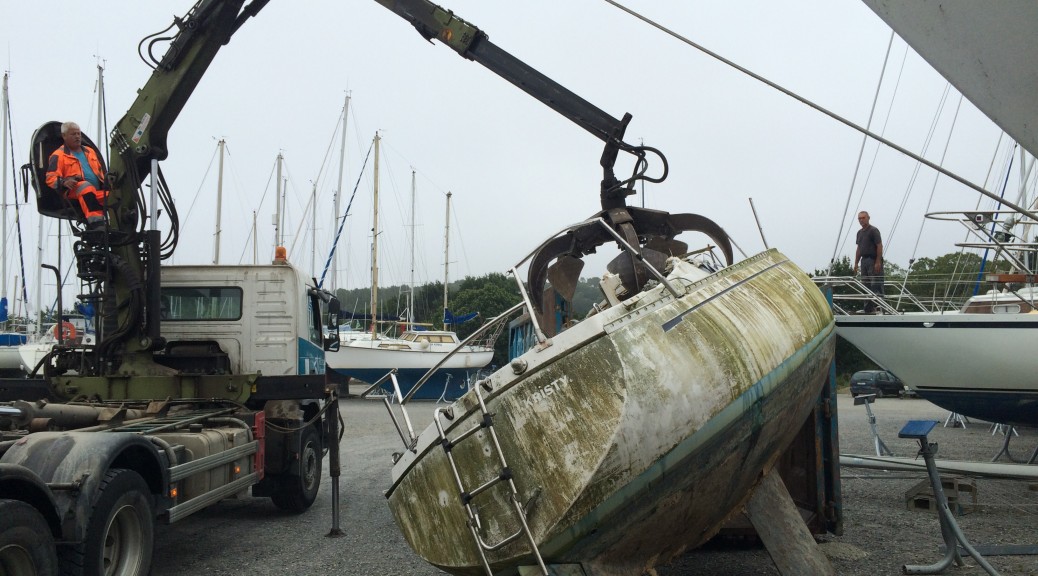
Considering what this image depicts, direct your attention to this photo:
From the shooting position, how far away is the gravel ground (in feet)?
21.2

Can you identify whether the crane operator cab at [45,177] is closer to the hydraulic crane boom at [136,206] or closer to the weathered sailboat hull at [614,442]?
the hydraulic crane boom at [136,206]

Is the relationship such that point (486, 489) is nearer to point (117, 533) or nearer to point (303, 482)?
point (117, 533)

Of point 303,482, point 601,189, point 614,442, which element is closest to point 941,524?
Result: point 614,442

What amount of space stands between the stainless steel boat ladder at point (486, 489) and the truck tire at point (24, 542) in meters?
2.04

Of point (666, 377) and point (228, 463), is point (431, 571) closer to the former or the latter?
point (228, 463)

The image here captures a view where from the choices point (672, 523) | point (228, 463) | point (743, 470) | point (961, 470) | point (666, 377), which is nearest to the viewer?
point (666, 377)

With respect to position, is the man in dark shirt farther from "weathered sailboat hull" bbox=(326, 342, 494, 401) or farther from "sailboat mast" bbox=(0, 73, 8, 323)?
"sailboat mast" bbox=(0, 73, 8, 323)

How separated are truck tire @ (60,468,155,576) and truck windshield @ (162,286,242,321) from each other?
11.5ft

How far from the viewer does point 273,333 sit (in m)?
8.77

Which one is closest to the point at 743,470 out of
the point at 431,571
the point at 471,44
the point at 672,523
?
the point at 672,523

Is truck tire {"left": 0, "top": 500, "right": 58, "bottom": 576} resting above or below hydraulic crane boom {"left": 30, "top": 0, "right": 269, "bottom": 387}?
below

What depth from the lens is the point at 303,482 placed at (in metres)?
9.02

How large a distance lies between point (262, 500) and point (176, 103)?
4.81 meters

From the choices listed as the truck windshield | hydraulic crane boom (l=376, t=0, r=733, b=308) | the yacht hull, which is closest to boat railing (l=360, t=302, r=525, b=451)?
hydraulic crane boom (l=376, t=0, r=733, b=308)
